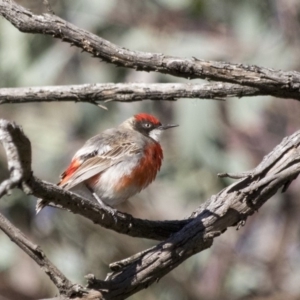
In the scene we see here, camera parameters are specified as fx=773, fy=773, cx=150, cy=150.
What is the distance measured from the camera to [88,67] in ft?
23.4

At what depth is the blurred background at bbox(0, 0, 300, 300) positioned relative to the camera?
21.4ft

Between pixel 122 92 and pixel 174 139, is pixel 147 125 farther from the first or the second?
pixel 174 139

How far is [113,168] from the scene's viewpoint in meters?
4.55

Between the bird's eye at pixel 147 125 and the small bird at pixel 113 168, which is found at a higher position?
the bird's eye at pixel 147 125

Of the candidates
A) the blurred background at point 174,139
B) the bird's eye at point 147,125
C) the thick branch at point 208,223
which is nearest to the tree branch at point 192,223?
the thick branch at point 208,223

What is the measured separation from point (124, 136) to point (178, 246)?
2.02 m

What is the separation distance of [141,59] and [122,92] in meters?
0.31

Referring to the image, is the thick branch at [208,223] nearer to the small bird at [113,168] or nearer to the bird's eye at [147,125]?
the small bird at [113,168]

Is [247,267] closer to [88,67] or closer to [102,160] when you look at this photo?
[88,67]

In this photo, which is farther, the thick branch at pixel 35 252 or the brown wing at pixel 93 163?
the brown wing at pixel 93 163

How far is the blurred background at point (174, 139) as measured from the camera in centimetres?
654

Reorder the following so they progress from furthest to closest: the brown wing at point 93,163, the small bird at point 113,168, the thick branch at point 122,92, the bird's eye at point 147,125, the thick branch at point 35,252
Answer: the bird's eye at point 147,125 → the small bird at point 113,168 → the brown wing at point 93,163 → the thick branch at point 122,92 → the thick branch at point 35,252

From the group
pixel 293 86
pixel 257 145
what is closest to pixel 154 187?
pixel 257 145

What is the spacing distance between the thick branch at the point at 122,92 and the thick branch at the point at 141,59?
0.17m
